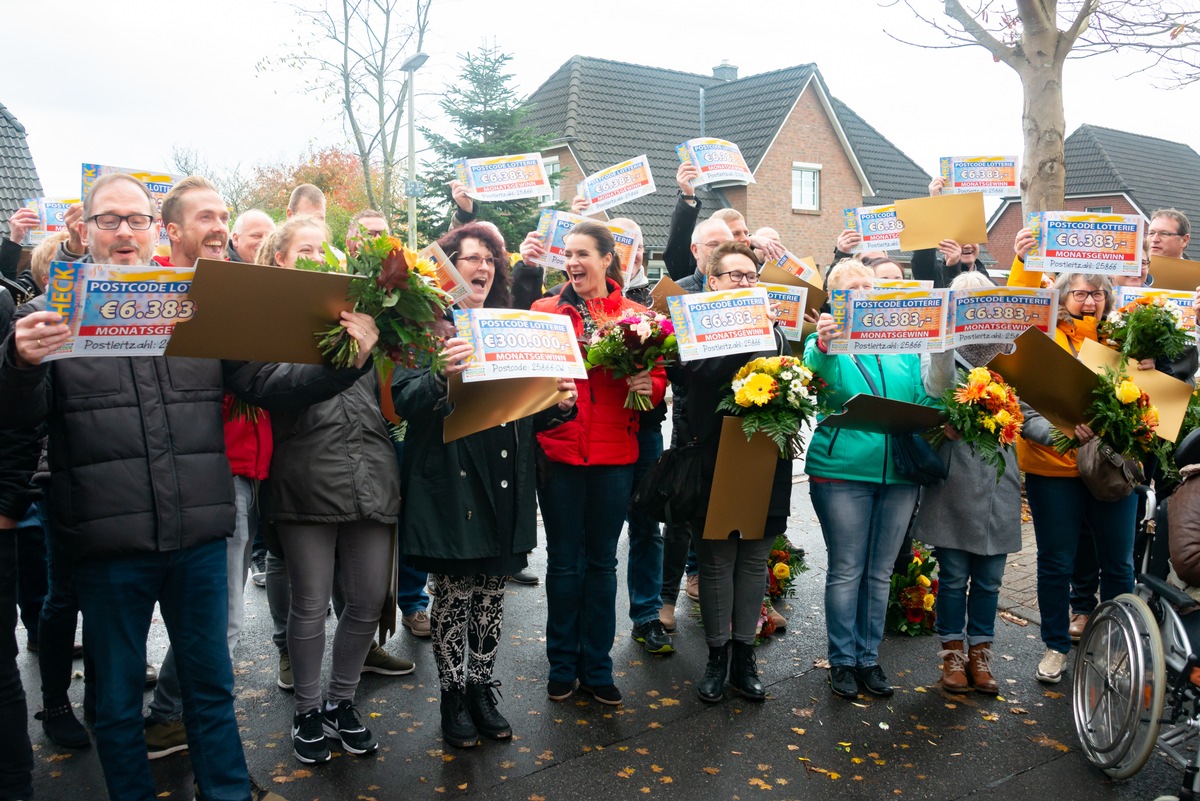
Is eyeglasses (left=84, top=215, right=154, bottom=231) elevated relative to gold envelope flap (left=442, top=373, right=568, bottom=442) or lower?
elevated

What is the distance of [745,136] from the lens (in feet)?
101

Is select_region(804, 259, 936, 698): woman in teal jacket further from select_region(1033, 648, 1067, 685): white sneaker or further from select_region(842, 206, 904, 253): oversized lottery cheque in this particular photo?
select_region(842, 206, 904, 253): oversized lottery cheque

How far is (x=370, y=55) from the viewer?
2709 centimetres

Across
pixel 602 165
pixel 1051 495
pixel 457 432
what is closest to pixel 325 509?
pixel 457 432

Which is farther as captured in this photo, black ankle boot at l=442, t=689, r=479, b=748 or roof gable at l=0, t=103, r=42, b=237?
roof gable at l=0, t=103, r=42, b=237

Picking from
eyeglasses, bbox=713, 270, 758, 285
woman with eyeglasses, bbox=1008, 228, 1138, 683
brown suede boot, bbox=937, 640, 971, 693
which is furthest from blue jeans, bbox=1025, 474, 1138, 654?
eyeglasses, bbox=713, 270, 758, 285

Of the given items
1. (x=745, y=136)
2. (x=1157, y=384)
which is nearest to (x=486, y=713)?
(x=1157, y=384)

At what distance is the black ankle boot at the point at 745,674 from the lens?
5.03 meters

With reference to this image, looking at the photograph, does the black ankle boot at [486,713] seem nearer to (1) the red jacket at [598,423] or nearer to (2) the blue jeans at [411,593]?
(1) the red jacket at [598,423]

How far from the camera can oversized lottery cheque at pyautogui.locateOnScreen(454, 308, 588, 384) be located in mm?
3988

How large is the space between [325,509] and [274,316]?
1020mm

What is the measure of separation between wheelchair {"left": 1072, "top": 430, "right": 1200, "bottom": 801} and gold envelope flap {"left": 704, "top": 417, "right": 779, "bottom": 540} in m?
1.57

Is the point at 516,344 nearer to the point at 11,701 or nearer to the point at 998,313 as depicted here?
the point at 11,701

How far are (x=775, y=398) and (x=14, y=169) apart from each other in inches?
722
